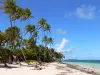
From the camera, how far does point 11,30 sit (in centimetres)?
4447

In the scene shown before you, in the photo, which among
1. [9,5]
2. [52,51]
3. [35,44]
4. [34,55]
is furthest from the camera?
[52,51]

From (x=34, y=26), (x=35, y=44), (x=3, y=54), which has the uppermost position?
(x=34, y=26)

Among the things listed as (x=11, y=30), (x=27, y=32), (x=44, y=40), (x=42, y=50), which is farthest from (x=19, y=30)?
(x=44, y=40)

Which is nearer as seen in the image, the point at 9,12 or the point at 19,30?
the point at 9,12

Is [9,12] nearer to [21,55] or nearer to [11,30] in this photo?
[11,30]

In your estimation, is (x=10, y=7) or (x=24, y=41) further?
(x=24, y=41)

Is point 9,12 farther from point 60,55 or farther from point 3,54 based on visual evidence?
point 60,55

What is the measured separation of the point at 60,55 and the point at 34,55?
18.0 meters

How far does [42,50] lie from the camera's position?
66438 mm

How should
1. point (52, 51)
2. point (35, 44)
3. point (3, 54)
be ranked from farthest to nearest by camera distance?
point (52, 51) → point (35, 44) → point (3, 54)

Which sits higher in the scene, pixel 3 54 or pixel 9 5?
pixel 9 5

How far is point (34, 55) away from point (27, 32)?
19.9 ft

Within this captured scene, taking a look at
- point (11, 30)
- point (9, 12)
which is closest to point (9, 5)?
point (9, 12)

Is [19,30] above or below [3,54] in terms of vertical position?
above
